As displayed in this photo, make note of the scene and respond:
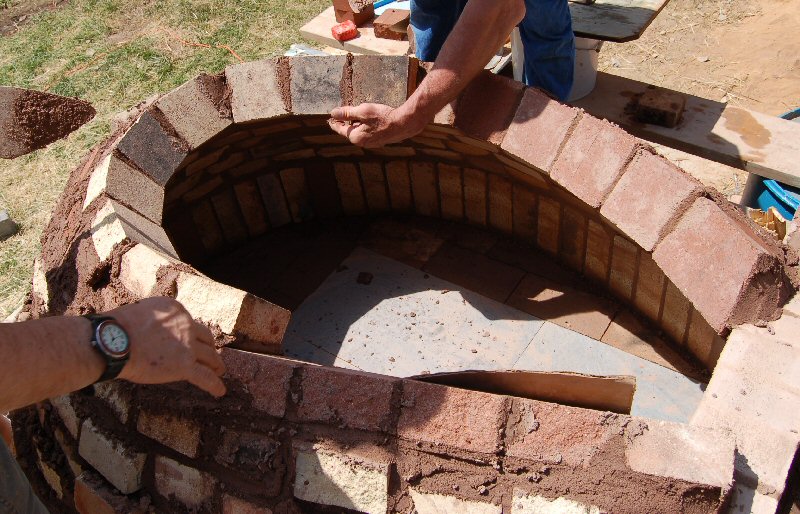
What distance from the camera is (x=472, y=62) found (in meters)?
2.81

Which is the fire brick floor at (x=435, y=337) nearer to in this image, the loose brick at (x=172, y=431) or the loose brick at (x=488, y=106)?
the loose brick at (x=488, y=106)

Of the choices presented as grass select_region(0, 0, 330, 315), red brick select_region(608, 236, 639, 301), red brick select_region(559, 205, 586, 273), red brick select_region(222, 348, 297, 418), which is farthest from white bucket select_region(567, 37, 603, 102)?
grass select_region(0, 0, 330, 315)

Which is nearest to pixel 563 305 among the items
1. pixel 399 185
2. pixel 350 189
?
pixel 399 185

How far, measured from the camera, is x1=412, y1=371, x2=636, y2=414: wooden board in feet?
6.85

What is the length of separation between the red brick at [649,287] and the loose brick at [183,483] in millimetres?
1890

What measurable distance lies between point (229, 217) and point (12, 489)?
78.6 inches

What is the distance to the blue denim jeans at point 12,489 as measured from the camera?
2084mm

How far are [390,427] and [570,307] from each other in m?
1.62

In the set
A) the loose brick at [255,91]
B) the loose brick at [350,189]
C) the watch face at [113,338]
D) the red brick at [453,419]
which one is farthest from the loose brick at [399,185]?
the watch face at [113,338]

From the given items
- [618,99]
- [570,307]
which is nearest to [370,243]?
[570,307]

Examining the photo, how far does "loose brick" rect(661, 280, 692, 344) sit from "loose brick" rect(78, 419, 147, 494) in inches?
84.2

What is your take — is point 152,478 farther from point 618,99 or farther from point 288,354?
point 618,99

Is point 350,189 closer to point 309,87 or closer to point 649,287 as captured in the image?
point 309,87

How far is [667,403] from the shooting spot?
10.2 feet
